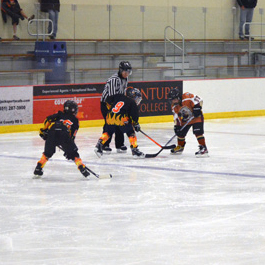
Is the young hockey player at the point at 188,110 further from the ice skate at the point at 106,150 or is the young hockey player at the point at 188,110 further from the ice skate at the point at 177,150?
the ice skate at the point at 106,150

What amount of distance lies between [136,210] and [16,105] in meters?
6.34

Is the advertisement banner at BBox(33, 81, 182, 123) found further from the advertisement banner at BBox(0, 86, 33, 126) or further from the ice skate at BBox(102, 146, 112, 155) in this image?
the ice skate at BBox(102, 146, 112, 155)

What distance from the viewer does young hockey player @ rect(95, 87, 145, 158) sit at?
857 cm

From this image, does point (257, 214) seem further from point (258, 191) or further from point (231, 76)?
point (231, 76)

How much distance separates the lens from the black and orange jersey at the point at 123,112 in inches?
337

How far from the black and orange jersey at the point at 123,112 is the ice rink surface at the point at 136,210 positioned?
435 mm

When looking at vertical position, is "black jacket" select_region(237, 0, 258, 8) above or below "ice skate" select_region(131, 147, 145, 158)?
above

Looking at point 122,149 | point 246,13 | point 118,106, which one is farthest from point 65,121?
point 246,13

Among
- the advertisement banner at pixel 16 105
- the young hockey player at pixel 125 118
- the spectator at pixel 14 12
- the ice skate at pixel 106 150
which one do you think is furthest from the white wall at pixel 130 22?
the young hockey player at pixel 125 118

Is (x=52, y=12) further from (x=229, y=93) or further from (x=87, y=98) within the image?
(x=229, y=93)

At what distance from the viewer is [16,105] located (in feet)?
37.8

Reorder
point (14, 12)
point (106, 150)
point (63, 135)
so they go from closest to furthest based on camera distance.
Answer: point (63, 135) → point (106, 150) → point (14, 12)

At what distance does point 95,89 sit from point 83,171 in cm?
575

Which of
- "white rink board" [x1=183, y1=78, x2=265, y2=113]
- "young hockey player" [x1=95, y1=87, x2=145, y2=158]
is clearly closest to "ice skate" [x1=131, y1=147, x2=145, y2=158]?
"young hockey player" [x1=95, y1=87, x2=145, y2=158]
